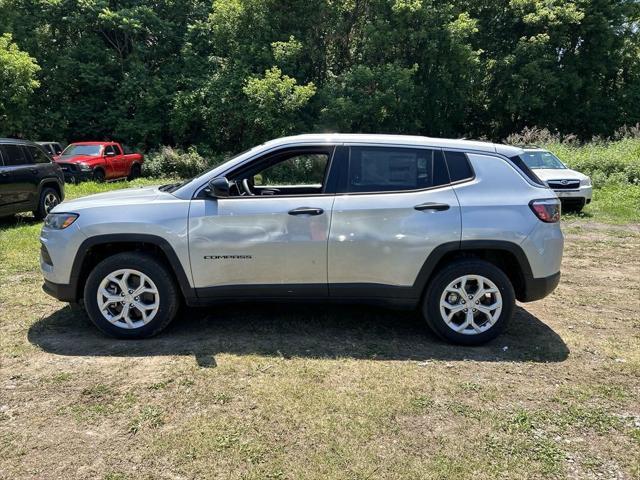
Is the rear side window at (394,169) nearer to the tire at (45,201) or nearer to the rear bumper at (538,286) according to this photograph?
the rear bumper at (538,286)

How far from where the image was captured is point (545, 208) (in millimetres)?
4266

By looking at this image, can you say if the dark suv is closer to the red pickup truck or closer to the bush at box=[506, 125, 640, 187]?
the red pickup truck

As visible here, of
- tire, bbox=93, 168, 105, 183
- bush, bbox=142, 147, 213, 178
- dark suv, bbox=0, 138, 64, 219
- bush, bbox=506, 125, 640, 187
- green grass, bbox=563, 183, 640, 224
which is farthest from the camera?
bush, bbox=142, 147, 213, 178

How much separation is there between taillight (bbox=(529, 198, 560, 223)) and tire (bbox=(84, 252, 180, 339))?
3.11 m

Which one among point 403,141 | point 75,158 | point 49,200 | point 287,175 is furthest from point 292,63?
point 403,141

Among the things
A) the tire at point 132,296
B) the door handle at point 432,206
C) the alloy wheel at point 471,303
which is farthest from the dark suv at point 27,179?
the alloy wheel at point 471,303

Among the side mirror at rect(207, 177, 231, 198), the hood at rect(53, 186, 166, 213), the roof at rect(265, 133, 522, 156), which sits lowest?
the hood at rect(53, 186, 166, 213)

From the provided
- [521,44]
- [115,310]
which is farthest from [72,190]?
[521,44]

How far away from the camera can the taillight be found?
425 centimetres

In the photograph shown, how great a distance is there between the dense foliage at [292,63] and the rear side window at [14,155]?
13.2m

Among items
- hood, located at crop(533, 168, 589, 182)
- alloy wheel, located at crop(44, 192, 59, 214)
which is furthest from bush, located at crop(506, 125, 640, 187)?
alloy wheel, located at crop(44, 192, 59, 214)

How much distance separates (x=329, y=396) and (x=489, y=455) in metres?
1.09

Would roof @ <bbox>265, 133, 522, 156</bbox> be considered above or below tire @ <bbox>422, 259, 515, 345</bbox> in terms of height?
above

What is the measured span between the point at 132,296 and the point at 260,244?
1.19m
